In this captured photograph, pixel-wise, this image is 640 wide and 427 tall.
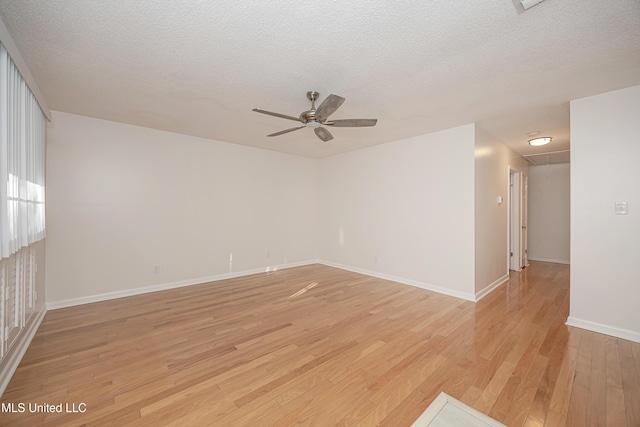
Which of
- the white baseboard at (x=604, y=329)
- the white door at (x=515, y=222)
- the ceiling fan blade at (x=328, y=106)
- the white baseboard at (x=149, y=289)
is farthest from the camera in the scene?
the white door at (x=515, y=222)

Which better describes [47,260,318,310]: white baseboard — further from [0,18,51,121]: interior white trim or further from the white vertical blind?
[0,18,51,121]: interior white trim

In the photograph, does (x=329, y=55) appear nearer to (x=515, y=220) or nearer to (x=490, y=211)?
(x=490, y=211)

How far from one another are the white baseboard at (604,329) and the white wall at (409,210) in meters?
1.08

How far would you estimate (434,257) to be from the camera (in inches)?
167

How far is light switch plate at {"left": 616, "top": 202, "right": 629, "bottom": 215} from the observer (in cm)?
265

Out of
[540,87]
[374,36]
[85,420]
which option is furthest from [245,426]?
[540,87]

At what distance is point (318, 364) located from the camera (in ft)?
7.21

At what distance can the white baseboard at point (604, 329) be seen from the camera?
2615 millimetres

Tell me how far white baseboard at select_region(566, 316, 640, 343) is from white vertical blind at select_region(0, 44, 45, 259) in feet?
17.7

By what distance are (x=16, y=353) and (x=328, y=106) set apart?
11.4 feet

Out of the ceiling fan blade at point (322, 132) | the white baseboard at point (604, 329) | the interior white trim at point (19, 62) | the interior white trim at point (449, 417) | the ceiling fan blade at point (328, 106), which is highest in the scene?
the interior white trim at point (19, 62)

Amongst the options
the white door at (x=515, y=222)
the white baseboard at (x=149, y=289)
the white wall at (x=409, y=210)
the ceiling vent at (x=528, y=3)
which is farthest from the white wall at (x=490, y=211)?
the white baseboard at (x=149, y=289)

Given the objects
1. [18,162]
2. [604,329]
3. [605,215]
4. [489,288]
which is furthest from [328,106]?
[489,288]

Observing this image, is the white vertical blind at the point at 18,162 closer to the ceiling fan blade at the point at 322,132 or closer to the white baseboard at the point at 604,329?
the ceiling fan blade at the point at 322,132
